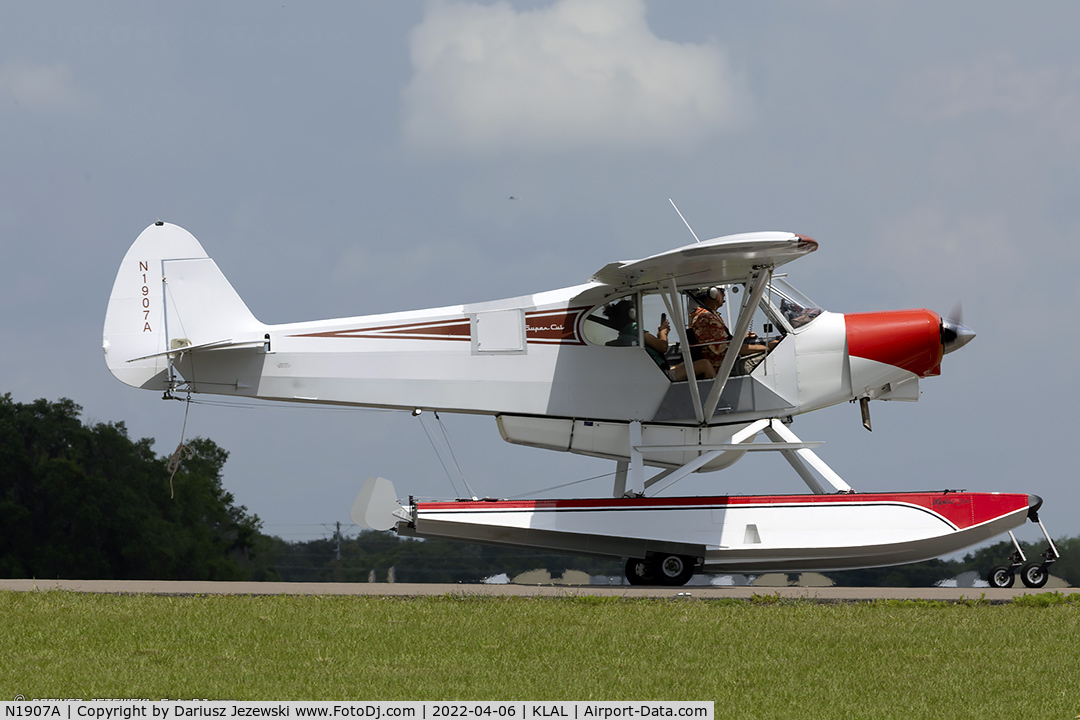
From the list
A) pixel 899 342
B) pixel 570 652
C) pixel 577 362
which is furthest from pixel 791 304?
pixel 570 652

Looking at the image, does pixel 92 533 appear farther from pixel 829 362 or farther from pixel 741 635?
pixel 741 635

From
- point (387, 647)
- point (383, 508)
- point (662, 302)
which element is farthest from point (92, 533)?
point (387, 647)

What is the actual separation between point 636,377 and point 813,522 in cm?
282

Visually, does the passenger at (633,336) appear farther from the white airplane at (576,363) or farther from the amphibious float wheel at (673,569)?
the amphibious float wheel at (673,569)

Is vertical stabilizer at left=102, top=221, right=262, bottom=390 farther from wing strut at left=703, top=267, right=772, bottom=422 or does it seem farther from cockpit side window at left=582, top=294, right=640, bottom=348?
wing strut at left=703, top=267, right=772, bottom=422

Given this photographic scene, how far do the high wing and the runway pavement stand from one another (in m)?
3.69

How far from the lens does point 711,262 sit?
13094mm

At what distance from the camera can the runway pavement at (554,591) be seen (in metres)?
11.6

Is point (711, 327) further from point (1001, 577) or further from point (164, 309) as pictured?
point (164, 309)

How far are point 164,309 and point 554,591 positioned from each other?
6.49 meters

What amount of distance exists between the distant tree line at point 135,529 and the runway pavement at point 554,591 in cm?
1155

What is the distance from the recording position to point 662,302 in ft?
46.8

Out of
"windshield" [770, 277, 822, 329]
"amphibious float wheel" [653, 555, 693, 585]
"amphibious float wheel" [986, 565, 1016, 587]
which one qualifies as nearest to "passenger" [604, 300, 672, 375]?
"windshield" [770, 277, 822, 329]

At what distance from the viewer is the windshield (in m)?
14.3
